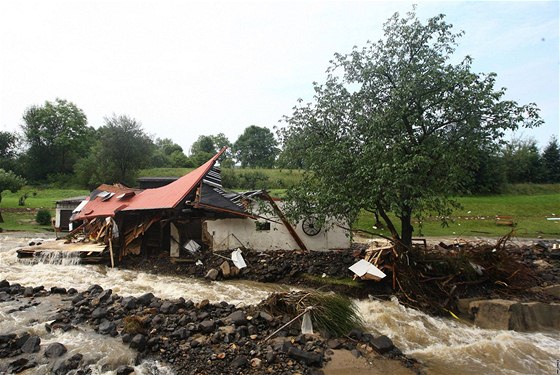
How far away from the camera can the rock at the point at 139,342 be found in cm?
701

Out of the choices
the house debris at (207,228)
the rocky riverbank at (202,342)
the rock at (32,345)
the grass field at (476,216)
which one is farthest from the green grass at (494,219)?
the rock at (32,345)

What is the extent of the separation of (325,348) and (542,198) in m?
42.9

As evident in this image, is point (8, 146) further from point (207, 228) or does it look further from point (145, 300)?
point (145, 300)

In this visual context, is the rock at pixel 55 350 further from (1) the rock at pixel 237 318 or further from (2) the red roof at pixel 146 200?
(2) the red roof at pixel 146 200

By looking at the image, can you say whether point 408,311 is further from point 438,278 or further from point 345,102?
point 345,102

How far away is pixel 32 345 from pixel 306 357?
538 centimetres

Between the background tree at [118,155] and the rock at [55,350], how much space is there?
4039 centimetres

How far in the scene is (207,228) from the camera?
15977 millimetres

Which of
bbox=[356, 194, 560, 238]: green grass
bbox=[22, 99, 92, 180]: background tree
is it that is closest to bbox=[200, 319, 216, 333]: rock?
bbox=[356, 194, 560, 238]: green grass

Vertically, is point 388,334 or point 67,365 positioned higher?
point 67,365

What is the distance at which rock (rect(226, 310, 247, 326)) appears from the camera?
8.07 metres

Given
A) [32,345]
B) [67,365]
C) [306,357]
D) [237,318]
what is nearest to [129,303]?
[32,345]

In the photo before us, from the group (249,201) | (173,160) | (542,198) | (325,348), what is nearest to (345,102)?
(249,201)

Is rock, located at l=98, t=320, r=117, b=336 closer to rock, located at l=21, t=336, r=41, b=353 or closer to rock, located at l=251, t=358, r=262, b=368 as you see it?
rock, located at l=21, t=336, r=41, b=353
